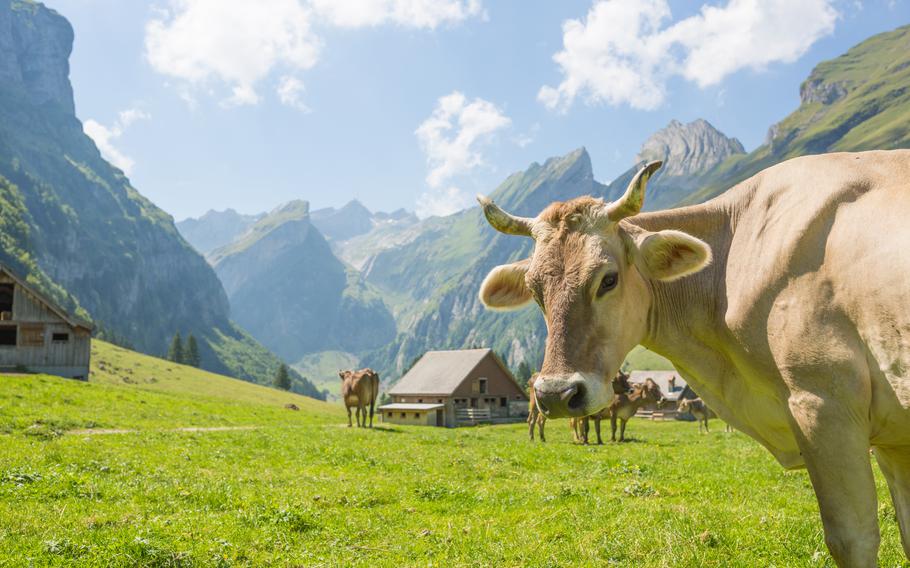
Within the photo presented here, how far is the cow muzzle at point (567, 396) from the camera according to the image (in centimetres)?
482

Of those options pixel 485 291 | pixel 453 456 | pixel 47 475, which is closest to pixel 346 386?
pixel 453 456

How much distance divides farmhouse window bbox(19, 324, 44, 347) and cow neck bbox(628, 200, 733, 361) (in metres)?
64.4

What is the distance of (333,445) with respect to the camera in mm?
20906

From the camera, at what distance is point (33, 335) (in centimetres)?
5619

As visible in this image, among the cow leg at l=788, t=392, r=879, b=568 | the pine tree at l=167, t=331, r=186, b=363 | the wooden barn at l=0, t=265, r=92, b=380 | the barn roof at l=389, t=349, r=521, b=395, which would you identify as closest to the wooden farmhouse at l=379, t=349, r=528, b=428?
the barn roof at l=389, t=349, r=521, b=395

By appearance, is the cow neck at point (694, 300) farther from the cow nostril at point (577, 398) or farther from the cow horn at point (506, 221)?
the cow nostril at point (577, 398)

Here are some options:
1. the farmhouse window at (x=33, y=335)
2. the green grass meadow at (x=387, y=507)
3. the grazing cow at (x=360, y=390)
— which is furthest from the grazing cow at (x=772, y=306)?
the farmhouse window at (x=33, y=335)

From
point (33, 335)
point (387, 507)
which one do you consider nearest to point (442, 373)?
point (33, 335)

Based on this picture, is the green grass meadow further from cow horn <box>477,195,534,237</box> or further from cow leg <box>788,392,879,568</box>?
cow horn <box>477,195,534,237</box>

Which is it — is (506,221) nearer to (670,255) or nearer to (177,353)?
(670,255)

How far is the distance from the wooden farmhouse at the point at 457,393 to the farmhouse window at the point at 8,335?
1388 inches

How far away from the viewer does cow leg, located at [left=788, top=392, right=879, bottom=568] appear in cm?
437

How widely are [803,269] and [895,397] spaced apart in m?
1.09

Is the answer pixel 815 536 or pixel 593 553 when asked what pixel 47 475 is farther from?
pixel 815 536
